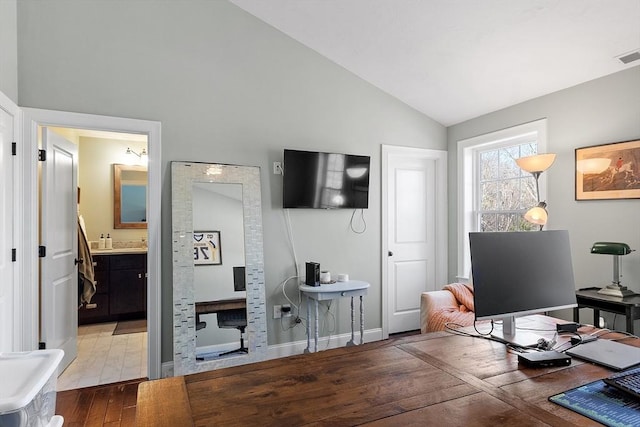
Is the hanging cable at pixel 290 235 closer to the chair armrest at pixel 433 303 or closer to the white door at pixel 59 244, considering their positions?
the chair armrest at pixel 433 303

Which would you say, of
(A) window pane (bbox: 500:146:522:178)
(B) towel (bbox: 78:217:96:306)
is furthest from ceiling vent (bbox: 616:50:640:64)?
(B) towel (bbox: 78:217:96:306)

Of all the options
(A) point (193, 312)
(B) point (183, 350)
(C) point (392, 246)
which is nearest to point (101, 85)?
(A) point (193, 312)

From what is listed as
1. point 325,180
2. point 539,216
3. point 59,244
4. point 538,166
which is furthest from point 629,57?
point 59,244

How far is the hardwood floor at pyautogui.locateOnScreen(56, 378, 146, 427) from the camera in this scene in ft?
7.98

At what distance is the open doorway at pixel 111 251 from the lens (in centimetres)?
371

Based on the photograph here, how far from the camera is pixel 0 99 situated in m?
2.32

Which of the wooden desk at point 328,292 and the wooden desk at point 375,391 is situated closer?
the wooden desk at point 375,391

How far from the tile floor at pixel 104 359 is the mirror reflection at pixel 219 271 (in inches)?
28.3

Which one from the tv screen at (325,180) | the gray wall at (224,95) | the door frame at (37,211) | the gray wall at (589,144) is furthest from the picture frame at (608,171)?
the door frame at (37,211)

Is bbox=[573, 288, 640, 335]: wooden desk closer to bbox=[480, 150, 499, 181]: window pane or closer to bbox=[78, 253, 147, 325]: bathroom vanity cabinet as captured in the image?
bbox=[480, 150, 499, 181]: window pane

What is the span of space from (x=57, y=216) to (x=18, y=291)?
2.30 ft

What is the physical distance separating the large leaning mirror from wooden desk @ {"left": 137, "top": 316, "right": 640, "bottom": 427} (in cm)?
191

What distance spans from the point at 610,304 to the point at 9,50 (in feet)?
14.7

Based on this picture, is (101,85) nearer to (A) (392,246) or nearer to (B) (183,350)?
(B) (183,350)
